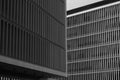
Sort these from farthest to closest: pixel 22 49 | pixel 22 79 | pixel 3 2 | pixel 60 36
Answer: pixel 60 36 → pixel 22 79 → pixel 22 49 → pixel 3 2

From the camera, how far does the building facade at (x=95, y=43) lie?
111500 mm

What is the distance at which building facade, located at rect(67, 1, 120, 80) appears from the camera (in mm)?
111500

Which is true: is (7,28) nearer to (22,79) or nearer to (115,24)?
(22,79)

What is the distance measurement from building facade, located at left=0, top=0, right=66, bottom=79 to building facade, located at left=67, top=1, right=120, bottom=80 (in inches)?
1920

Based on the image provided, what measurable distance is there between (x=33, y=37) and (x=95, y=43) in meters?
64.3

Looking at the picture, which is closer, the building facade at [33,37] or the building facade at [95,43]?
the building facade at [33,37]

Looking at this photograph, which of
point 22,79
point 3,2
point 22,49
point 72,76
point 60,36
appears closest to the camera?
point 3,2

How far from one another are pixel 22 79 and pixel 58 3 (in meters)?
14.7

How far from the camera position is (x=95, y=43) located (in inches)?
4582

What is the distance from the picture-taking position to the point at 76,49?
122m

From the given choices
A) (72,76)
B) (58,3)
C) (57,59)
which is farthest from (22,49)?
(72,76)

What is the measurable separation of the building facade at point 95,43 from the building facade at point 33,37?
48.8 metres

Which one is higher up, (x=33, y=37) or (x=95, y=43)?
(x=95, y=43)

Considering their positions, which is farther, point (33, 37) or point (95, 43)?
point (95, 43)
